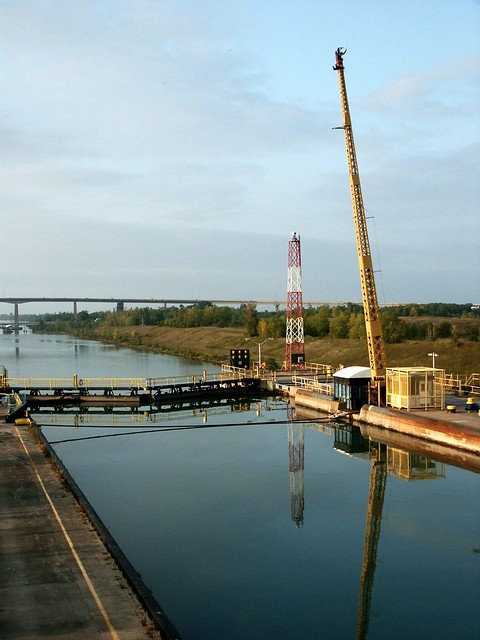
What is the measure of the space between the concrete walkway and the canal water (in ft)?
5.09

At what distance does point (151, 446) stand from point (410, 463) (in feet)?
39.0

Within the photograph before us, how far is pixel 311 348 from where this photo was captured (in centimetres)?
8969

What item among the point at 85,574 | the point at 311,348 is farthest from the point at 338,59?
the point at 311,348

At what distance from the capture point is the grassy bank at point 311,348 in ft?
202

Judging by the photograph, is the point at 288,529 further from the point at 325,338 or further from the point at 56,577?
the point at 325,338

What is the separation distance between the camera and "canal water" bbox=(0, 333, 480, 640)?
14.1 metres

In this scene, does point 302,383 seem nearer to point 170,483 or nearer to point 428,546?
point 170,483

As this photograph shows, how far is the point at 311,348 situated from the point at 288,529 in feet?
232

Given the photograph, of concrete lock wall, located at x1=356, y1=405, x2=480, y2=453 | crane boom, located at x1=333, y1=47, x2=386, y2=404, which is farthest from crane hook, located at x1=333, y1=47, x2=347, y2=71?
concrete lock wall, located at x1=356, y1=405, x2=480, y2=453

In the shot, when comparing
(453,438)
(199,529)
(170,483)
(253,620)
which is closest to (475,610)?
(253,620)

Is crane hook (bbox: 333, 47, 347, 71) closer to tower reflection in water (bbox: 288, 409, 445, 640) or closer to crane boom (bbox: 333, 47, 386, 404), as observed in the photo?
crane boom (bbox: 333, 47, 386, 404)

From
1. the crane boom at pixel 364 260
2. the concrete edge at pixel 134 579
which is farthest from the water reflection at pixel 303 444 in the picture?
the crane boom at pixel 364 260

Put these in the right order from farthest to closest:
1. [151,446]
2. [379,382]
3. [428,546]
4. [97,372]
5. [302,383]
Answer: [97,372], [302,383], [379,382], [151,446], [428,546]

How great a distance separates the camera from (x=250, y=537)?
1866 centimetres
